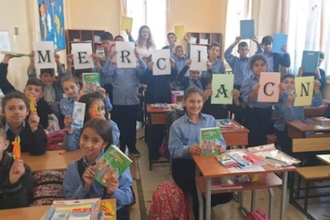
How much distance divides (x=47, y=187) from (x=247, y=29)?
3.51 metres

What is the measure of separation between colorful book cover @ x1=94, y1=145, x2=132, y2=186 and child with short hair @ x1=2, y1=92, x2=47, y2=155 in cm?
94

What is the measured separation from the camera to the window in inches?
333

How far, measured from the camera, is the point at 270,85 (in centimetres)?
309

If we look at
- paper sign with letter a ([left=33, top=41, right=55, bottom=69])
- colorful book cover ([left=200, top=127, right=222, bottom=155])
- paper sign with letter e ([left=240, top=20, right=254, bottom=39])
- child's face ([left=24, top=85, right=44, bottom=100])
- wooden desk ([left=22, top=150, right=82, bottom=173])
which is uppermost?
paper sign with letter e ([left=240, top=20, right=254, bottom=39])

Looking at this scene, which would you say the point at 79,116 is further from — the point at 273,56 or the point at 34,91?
the point at 273,56

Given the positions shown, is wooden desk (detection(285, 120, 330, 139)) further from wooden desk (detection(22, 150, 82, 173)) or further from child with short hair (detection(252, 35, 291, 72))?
wooden desk (detection(22, 150, 82, 173))

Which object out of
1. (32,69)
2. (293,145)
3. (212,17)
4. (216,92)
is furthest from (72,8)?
(293,145)

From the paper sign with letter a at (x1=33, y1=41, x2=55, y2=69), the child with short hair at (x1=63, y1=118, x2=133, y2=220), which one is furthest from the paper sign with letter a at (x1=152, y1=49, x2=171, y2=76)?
the child with short hair at (x1=63, y1=118, x2=133, y2=220)

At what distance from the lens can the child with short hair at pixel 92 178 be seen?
5.33ft

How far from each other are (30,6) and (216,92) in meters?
3.09

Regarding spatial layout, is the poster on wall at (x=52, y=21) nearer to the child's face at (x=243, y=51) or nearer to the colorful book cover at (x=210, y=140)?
the child's face at (x=243, y=51)

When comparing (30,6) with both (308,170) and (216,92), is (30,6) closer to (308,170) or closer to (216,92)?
(216,92)

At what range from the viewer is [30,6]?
437cm

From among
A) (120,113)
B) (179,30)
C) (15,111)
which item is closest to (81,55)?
(120,113)
